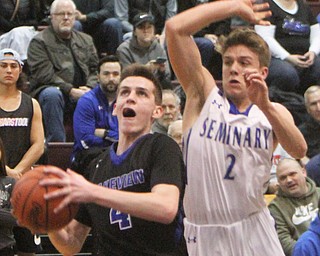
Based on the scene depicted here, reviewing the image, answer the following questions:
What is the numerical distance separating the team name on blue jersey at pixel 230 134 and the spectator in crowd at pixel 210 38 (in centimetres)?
541

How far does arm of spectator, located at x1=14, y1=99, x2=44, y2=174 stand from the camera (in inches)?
291

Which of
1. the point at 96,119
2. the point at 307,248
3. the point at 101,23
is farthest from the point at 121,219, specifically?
the point at 101,23

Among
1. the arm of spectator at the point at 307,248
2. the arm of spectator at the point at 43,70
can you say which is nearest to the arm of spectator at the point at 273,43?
the arm of spectator at the point at 43,70

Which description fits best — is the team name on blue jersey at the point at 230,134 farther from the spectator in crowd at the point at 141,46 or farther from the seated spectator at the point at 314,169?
the spectator in crowd at the point at 141,46

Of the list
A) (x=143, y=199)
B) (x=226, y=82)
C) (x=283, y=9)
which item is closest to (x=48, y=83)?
(x=283, y=9)

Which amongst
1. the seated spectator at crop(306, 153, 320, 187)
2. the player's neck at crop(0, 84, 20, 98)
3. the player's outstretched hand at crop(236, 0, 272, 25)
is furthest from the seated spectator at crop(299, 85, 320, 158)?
the player's outstretched hand at crop(236, 0, 272, 25)

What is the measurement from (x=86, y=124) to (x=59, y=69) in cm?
118

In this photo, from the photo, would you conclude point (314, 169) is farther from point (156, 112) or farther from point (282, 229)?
point (156, 112)

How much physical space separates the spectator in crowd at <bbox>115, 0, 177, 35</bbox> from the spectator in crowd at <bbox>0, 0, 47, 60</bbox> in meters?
0.93

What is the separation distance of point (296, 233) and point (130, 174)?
10.5 ft

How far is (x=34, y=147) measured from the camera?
24.6 feet

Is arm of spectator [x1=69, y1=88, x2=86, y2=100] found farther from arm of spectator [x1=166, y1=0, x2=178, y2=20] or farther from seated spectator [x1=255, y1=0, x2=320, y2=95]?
arm of spectator [x1=166, y1=0, x2=178, y2=20]

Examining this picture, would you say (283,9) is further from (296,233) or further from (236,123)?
(236,123)

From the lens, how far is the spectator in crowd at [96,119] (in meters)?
7.94
